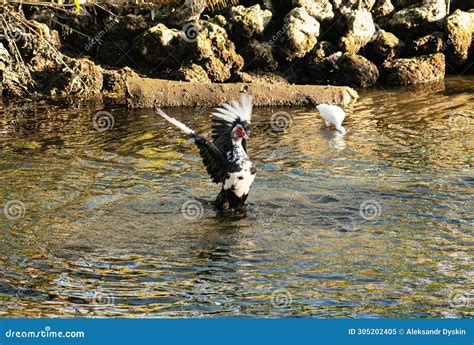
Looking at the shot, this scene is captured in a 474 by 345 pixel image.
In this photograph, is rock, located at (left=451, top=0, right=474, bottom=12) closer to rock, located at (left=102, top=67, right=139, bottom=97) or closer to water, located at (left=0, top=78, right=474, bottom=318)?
water, located at (left=0, top=78, right=474, bottom=318)

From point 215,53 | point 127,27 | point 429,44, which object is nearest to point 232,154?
point 215,53

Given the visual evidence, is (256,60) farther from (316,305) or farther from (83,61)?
(316,305)

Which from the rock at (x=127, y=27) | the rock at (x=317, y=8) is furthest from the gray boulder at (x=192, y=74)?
the rock at (x=317, y=8)

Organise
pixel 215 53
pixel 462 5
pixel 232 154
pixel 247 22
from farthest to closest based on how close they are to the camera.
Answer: pixel 462 5 < pixel 247 22 < pixel 215 53 < pixel 232 154

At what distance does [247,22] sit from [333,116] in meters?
4.64

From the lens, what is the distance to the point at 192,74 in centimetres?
1593

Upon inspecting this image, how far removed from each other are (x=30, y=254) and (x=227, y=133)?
249 centimetres

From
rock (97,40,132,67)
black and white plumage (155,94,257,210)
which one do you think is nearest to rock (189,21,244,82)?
rock (97,40,132,67)

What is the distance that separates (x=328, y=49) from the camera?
17391 millimetres

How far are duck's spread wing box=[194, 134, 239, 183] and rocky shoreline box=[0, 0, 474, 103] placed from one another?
683cm

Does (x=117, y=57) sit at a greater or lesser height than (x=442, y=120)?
greater

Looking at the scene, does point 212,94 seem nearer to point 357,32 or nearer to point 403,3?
point 357,32

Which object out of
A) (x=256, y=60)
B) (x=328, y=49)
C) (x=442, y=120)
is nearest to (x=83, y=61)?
(x=256, y=60)

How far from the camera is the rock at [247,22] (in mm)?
17234
